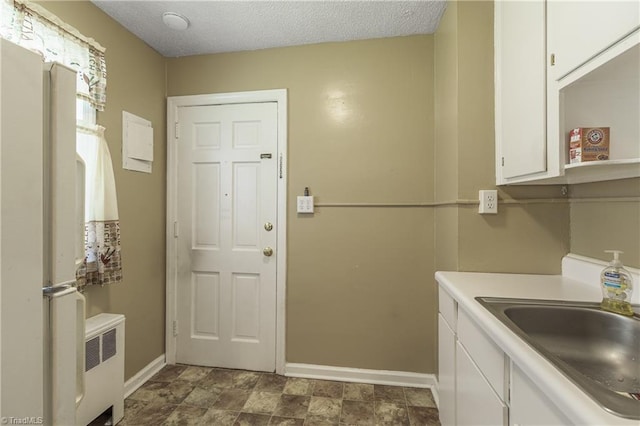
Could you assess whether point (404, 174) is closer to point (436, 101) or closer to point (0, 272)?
point (436, 101)

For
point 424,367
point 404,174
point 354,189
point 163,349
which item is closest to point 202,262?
point 163,349

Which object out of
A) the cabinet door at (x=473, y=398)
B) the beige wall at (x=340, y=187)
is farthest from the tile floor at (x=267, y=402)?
the cabinet door at (x=473, y=398)

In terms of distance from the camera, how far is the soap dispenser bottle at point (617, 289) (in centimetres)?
92

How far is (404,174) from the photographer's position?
1.98 m

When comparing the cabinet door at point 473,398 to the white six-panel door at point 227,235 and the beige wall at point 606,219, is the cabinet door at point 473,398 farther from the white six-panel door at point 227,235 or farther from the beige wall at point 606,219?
the white six-panel door at point 227,235

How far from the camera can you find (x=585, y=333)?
96cm

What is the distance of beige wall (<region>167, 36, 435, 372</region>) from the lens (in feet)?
6.43

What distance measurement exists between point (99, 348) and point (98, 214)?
2.43ft

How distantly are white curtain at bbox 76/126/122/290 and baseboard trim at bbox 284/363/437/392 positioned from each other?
1.41 meters

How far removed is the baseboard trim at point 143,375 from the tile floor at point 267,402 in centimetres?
4

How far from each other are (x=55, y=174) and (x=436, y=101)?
2064 mm

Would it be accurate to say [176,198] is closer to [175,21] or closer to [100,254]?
[100,254]

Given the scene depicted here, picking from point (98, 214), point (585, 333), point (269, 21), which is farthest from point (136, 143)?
point (585, 333)

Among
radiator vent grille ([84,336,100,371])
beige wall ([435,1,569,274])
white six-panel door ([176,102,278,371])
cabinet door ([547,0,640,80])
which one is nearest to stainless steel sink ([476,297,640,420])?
beige wall ([435,1,569,274])
